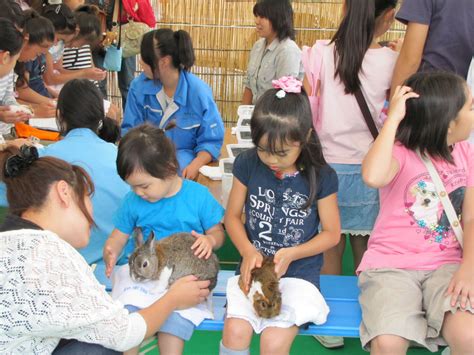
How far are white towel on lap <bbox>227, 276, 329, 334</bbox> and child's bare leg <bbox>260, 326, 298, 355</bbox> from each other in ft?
0.06

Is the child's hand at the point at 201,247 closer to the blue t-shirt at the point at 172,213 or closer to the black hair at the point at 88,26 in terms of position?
the blue t-shirt at the point at 172,213

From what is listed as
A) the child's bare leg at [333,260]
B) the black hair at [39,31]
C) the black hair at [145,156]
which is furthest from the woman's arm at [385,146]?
the black hair at [39,31]

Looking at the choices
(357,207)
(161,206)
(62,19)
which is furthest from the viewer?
(62,19)

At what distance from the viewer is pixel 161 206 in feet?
7.97

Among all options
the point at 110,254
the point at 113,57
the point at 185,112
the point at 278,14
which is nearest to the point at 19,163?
the point at 110,254

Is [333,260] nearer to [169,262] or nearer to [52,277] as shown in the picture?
[169,262]

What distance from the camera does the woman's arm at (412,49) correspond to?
8.54 feet

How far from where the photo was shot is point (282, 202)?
2328mm

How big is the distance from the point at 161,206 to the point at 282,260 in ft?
1.86

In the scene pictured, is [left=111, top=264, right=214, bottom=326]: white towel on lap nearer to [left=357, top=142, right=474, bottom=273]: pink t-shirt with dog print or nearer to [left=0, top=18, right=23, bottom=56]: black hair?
[left=357, top=142, right=474, bottom=273]: pink t-shirt with dog print

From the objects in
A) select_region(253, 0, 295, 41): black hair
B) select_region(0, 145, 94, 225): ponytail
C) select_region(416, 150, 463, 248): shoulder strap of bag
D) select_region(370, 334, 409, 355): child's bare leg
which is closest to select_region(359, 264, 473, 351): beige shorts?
select_region(370, 334, 409, 355): child's bare leg

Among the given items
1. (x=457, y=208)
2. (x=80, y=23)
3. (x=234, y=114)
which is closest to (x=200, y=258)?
(x=457, y=208)

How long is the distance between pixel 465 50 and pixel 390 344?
139cm

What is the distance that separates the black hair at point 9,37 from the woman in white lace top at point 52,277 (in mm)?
1958
